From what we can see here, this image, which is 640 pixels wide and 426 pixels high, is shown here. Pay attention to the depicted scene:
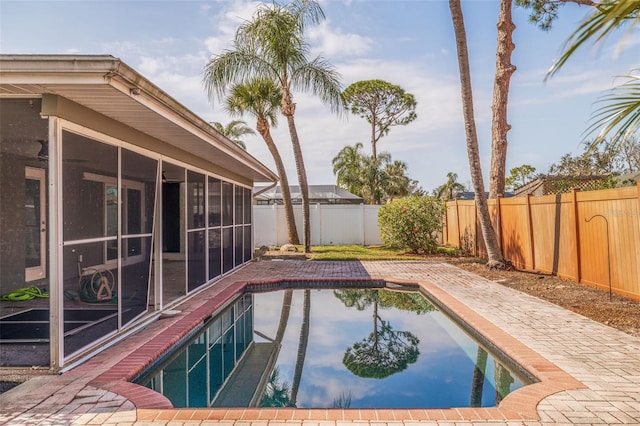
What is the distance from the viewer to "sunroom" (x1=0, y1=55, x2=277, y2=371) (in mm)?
3705

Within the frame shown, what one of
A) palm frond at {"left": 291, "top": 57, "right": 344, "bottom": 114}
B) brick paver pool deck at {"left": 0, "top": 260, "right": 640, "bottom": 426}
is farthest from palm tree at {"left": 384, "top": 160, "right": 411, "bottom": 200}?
brick paver pool deck at {"left": 0, "top": 260, "right": 640, "bottom": 426}

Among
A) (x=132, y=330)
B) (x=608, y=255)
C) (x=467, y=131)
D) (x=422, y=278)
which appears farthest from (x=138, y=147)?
(x=467, y=131)

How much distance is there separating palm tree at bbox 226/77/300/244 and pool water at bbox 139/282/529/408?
9.40 metres

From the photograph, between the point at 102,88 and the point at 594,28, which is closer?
the point at 594,28

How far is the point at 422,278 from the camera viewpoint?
30.7 feet

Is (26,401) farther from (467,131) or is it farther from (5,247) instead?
(467,131)

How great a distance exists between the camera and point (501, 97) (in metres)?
11.5

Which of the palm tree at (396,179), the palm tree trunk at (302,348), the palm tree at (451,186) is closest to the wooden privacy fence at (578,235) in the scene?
the palm tree trunk at (302,348)

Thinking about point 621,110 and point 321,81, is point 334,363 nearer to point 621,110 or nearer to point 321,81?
point 621,110

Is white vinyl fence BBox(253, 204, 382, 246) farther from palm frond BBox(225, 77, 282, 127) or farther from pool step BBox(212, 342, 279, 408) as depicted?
pool step BBox(212, 342, 279, 408)

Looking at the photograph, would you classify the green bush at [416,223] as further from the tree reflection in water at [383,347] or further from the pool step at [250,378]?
the pool step at [250,378]

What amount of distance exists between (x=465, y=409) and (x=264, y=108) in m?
14.5

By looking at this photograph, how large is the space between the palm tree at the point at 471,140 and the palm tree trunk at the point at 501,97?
1.71 meters

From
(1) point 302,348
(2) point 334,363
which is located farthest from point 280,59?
(2) point 334,363
